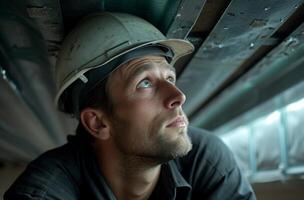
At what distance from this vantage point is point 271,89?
1882mm

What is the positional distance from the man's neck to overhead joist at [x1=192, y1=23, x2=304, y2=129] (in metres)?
0.50

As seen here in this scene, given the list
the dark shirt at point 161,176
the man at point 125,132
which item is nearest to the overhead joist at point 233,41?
the man at point 125,132

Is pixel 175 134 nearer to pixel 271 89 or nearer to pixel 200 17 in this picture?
pixel 200 17

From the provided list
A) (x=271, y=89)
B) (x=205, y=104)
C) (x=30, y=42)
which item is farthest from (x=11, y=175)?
(x=30, y=42)

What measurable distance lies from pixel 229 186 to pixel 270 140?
1.40m

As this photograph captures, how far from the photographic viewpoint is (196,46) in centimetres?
134

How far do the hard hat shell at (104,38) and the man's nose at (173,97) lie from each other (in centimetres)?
13

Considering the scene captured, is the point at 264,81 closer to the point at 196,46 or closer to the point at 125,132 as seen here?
the point at 196,46

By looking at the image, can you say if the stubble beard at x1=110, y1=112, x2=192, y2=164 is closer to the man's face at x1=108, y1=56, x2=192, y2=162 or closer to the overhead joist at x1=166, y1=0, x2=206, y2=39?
the man's face at x1=108, y1=56, x2=192, y2=162

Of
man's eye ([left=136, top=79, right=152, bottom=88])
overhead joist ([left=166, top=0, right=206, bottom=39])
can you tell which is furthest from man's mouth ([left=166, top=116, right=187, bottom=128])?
overhead joist ([left=166, top=0, right=206, bottom=39])

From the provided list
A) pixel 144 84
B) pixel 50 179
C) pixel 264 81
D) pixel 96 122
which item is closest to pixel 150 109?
pixel 144 84

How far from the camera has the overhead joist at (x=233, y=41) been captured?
3.54 ft

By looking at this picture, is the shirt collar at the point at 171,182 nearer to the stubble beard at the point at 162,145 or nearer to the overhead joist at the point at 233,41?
the stubble beard at the point at 162,145

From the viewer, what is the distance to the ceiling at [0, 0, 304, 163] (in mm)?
1072
